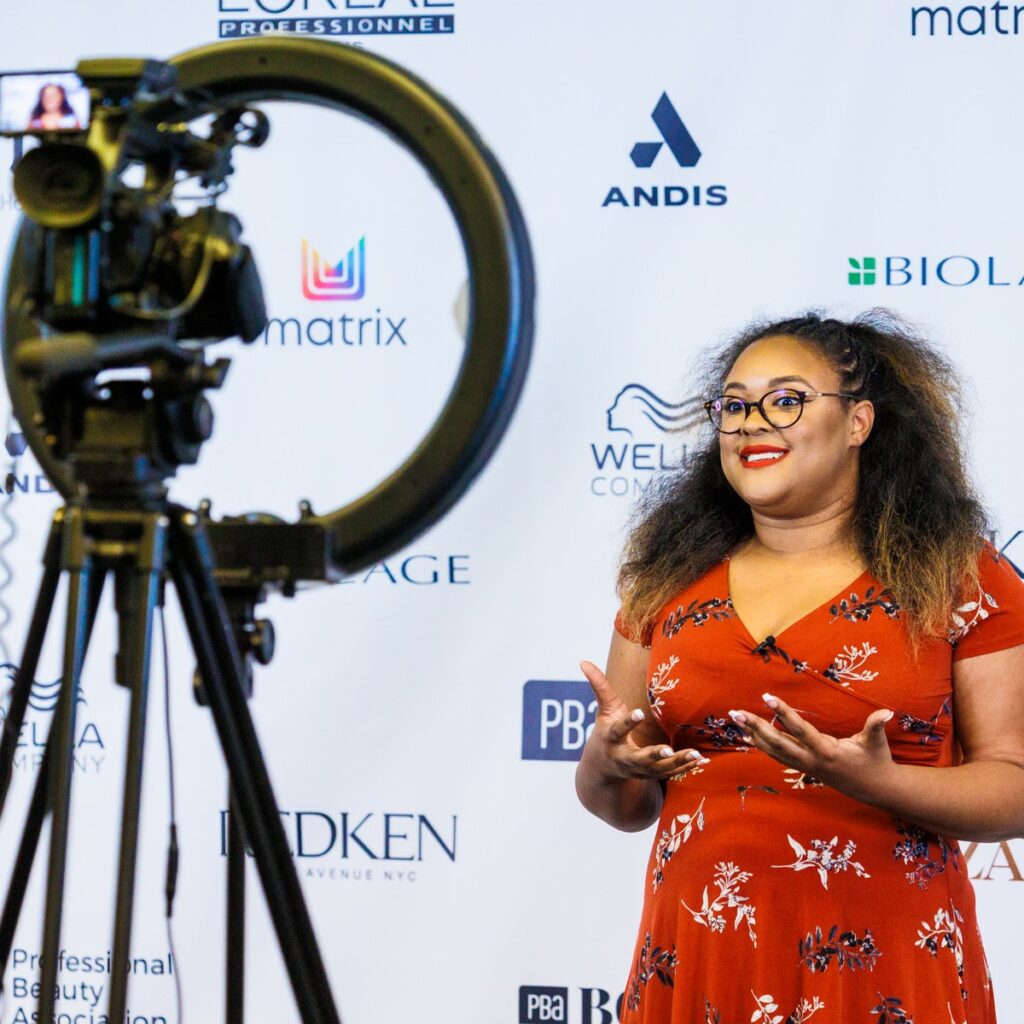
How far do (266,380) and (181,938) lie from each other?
0.95 metres

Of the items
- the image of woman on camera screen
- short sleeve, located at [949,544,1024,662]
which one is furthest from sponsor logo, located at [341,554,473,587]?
the image of woman on camera screen

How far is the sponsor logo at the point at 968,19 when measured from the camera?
2.21 meters

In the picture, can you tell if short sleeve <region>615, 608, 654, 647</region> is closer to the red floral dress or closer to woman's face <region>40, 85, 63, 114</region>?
the red floral dress

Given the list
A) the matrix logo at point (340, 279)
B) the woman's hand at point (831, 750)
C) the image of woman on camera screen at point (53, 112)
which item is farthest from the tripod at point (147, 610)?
the matrix logo at point (340, 279)

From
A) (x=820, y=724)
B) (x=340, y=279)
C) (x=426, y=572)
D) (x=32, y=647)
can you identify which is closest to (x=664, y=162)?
(x=340, y=279)

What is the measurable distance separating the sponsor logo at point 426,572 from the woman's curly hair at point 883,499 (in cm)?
55

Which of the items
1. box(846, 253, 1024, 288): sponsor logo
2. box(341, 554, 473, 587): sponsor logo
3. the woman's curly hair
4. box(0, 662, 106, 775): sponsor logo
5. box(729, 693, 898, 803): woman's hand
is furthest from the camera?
box(0, 662, 106, 775): sponsor logo

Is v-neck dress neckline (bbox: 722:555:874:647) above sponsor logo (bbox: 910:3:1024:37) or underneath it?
underneath

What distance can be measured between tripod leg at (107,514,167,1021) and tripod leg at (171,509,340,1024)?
23 millimetres

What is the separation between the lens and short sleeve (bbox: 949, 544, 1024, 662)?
147cm

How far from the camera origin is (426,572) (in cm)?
231


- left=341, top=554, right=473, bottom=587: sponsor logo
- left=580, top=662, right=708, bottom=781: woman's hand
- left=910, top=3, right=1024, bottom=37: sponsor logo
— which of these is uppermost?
left=910, top=3, right=1024, bottom=37: sponsor logo

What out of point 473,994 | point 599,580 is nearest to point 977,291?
point 599,580

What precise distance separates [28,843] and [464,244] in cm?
41
